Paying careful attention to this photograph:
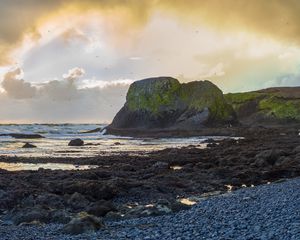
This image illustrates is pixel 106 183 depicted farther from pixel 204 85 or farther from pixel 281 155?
pixel 204 85

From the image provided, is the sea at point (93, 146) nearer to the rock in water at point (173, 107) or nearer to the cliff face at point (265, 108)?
the rock in water at point (173, 107)

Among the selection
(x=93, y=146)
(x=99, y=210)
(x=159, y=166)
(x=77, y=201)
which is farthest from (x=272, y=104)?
(x=99, y=210)

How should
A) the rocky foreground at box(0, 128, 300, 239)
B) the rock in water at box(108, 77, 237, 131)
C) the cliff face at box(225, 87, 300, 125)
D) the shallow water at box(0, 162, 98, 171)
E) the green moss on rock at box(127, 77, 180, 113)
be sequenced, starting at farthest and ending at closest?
the cliff face at box(225, 87, 300, 125) < the green moss on rock at box(127, 77, 180, 113) < the rock in water at box(108, 77, 237, 131) < the shallow water at box(0, 162, 98, 171) < the rocky foreground at box(0, 128, 300, 239)

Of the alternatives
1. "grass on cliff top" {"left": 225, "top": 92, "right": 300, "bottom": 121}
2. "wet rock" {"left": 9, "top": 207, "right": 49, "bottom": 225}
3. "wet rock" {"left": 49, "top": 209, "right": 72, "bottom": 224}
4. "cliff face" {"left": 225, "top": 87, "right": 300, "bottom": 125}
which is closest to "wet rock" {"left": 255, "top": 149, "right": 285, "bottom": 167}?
"wet rock" {"left": 49, "top": 209, "right": 72, "bottom": 224}

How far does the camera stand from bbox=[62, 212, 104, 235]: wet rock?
13680 millimetres

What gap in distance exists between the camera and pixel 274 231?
1182 centimetres

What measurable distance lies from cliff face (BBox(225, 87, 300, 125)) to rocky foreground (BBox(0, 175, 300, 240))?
73.6m

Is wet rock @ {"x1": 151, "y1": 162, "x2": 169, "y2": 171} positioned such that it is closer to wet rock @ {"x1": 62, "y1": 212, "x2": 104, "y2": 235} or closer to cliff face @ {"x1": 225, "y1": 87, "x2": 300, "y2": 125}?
wet rock @ {"x1": 62, "y1": 212, "x2": 104, "y2": 235}

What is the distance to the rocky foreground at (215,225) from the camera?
12.1 m

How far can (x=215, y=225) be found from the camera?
13.3m

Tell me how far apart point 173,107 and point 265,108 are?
25.0 m

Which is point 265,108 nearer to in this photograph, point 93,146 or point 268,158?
point 93,146

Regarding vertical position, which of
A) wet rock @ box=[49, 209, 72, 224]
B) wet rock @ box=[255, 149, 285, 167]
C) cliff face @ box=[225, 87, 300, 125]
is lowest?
wet rock @ box=[49, 209, 72, 224]

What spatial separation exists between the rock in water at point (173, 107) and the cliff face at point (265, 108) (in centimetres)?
1175
